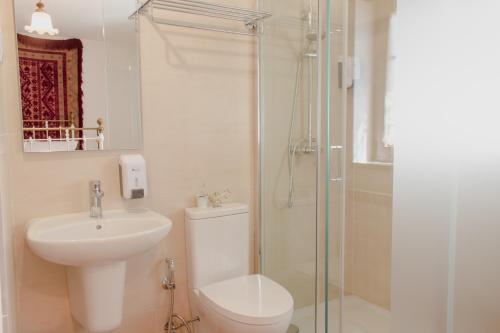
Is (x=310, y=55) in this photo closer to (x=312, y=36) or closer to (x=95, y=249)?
(x=312, y=36)

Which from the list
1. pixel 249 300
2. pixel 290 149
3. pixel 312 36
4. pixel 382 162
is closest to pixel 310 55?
pixel 312 36

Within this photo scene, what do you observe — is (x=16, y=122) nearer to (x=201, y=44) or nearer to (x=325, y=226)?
(x=201, y=44)

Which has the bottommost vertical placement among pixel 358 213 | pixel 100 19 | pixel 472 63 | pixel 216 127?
pixel 358 213

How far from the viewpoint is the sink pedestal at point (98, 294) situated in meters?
1.64

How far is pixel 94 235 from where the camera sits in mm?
1725

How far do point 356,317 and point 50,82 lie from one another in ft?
5.86

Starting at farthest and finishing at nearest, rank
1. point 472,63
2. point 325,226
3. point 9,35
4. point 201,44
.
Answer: point 201,44 → point 325,226 → point 9,35 → point 472,63

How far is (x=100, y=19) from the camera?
→ 1.84 metres

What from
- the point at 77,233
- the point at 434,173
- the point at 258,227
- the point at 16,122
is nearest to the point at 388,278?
the point at 434,173

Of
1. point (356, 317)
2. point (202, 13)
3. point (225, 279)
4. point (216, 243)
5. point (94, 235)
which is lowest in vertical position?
point (356, 317)

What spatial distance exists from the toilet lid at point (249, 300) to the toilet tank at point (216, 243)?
0.09m

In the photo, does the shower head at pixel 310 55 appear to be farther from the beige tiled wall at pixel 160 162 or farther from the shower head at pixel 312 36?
the beige tiled wall at pixel 160 162

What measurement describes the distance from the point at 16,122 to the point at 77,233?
1.77ft

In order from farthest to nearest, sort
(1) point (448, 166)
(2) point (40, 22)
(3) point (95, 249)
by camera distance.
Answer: (2) point (40, 22), (1) point (448, 166), (3) point (95, 249)
